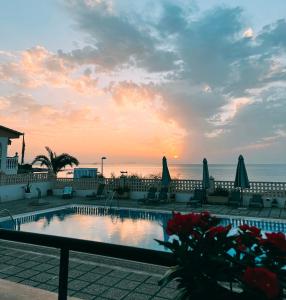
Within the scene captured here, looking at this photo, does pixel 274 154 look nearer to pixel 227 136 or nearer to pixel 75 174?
pixel 227 136

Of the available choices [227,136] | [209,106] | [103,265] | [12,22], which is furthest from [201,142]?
[103,265]

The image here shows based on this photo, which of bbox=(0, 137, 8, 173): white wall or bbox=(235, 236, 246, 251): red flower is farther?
bbox=(0, 137, 8, 173): white wall

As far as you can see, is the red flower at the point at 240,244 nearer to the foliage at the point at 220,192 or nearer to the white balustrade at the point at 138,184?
the white balustrade at the point at 138,184

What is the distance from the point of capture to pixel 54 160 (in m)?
24.2

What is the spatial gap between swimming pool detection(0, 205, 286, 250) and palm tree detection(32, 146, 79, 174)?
34.4ft

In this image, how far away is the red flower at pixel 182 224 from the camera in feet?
4.38

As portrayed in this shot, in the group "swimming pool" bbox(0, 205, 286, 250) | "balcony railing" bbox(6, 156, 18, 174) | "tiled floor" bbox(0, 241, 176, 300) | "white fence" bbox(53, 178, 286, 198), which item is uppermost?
"balcony railing" bbox(6, 156, 18, 174)

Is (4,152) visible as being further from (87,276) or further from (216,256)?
(216,256)

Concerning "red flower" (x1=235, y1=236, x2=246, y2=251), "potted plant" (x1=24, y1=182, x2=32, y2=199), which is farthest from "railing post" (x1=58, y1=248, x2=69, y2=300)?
"potted plant" (x1=24, y1=182, x2=32, y2=199)

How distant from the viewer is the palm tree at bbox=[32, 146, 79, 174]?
24109mm

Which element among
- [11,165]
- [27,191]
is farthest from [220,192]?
[11,165]

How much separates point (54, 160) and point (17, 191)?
7656mm

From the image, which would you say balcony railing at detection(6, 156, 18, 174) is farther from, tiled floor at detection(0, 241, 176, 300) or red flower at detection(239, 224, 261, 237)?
red flower at detection(239, 224, 261, 237)

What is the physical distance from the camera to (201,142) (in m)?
27.2
